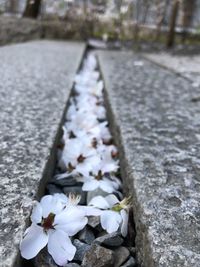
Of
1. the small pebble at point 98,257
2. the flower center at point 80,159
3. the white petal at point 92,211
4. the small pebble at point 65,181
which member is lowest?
the small pebble at point 65,181

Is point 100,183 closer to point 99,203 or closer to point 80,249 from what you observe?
point 99,203

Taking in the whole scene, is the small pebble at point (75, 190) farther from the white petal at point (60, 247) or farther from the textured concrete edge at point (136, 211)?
the white petal at point (60, 247)

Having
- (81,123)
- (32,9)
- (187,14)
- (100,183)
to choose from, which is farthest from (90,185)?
(187,14)

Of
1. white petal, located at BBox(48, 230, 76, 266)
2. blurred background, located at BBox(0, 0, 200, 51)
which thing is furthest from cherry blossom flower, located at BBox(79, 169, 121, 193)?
blurred background, located at BBox(0, 0, 200, 51)

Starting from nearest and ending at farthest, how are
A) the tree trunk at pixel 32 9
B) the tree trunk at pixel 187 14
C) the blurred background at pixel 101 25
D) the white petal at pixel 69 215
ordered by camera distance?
the white petal at pixel 69 215
the blurred background at pixel 101 25
the tree trunk at pixel 32 9
the tree trunk at pixel 187 14

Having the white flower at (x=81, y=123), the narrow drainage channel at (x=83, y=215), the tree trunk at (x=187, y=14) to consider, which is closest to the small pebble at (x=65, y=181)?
the narrow drainage channel at (x=83, y=215)

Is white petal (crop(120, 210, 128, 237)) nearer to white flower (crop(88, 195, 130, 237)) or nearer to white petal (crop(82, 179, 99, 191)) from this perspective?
white flower (crop(88, 195, 130, 237))
